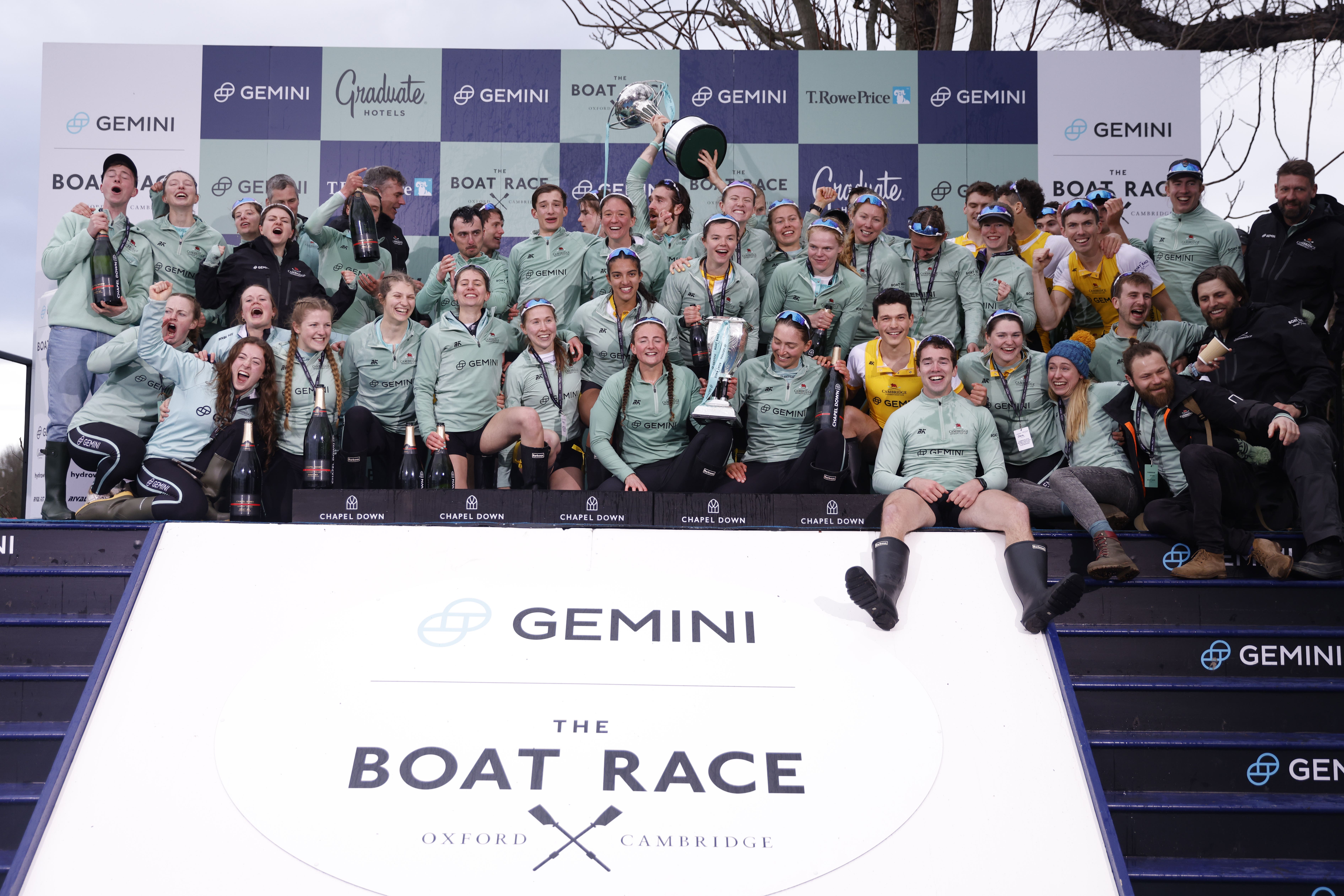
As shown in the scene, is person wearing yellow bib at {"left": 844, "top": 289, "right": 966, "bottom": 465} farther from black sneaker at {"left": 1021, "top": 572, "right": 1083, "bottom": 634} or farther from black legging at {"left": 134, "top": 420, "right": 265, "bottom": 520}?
black legging at {"left": 134, "top": 420, "right": 265, "bottom": 520}

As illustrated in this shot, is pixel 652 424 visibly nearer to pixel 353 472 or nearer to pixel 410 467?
pixel 410 467

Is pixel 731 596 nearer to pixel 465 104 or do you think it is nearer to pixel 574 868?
pixel 574 868

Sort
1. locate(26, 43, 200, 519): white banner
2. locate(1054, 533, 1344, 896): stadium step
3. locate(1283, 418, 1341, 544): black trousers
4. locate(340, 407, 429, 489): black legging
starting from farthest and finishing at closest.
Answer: locate(26, 43, 200, 519): white banner, locate(340, 407, 429, 489): black legging, locate(1283, 418, 1341, 544): black trousers, locate(1054, 533, 1344, 896): stadium step

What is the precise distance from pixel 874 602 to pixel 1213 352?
2.25 metres

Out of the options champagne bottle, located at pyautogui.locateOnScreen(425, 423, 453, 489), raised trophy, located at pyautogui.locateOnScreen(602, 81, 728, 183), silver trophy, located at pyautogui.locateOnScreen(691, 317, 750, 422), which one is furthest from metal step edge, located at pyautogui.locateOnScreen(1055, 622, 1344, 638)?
raised trophy, located at pyautogui.locateOnScreen(602, 81, 728, 183)

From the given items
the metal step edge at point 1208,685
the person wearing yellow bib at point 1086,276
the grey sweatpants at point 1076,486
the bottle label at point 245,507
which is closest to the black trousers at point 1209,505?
the grey sweatpants at point 1076,486

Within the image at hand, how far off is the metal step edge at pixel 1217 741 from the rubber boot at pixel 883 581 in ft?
2.62

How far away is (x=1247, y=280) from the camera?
527 centimetres

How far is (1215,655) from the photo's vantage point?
3842mm

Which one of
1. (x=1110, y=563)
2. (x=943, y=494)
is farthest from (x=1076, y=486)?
(x=943, y=494)

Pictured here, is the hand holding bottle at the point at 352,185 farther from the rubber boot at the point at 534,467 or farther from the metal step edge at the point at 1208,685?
the metal step edge at the point at 1208,685

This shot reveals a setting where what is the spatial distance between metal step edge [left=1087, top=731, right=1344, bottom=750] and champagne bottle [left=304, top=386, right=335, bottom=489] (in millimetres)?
3347

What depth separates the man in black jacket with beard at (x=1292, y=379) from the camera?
13.0ft

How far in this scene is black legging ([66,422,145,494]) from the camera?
466 cm
